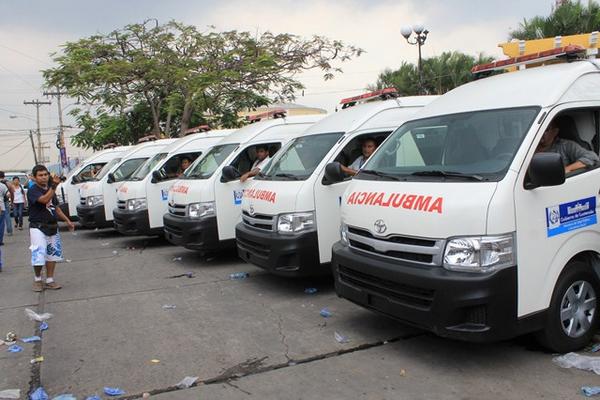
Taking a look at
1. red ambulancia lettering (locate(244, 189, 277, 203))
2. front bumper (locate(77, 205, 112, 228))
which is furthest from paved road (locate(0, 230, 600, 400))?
front bumper (locate(77, 205, 112, 228))

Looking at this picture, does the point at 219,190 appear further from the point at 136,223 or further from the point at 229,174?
the point at 136,223

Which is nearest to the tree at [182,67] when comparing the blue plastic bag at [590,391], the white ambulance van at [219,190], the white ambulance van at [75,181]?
the white ambulance van at [75,181]

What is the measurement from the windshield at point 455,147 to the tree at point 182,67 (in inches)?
540

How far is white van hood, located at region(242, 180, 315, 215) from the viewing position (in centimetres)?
600

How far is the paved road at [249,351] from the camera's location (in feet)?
12.6

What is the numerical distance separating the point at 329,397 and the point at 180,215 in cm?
524

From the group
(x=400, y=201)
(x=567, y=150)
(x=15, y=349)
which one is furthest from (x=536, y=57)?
(x=15, y=349)

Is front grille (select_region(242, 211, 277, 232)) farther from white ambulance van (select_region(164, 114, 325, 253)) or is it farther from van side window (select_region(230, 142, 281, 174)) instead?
van side window (select_region(230, 142, 281, 174))

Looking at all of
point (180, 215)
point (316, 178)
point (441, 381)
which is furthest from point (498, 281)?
point (180, 215)

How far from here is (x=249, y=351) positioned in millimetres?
4617

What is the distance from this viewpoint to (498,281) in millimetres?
3656

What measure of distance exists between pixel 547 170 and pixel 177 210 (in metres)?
6.05

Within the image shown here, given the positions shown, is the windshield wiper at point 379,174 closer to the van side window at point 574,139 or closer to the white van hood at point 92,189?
the van side window at point 574,139

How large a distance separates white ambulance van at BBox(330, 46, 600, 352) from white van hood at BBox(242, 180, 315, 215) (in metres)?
1.13
